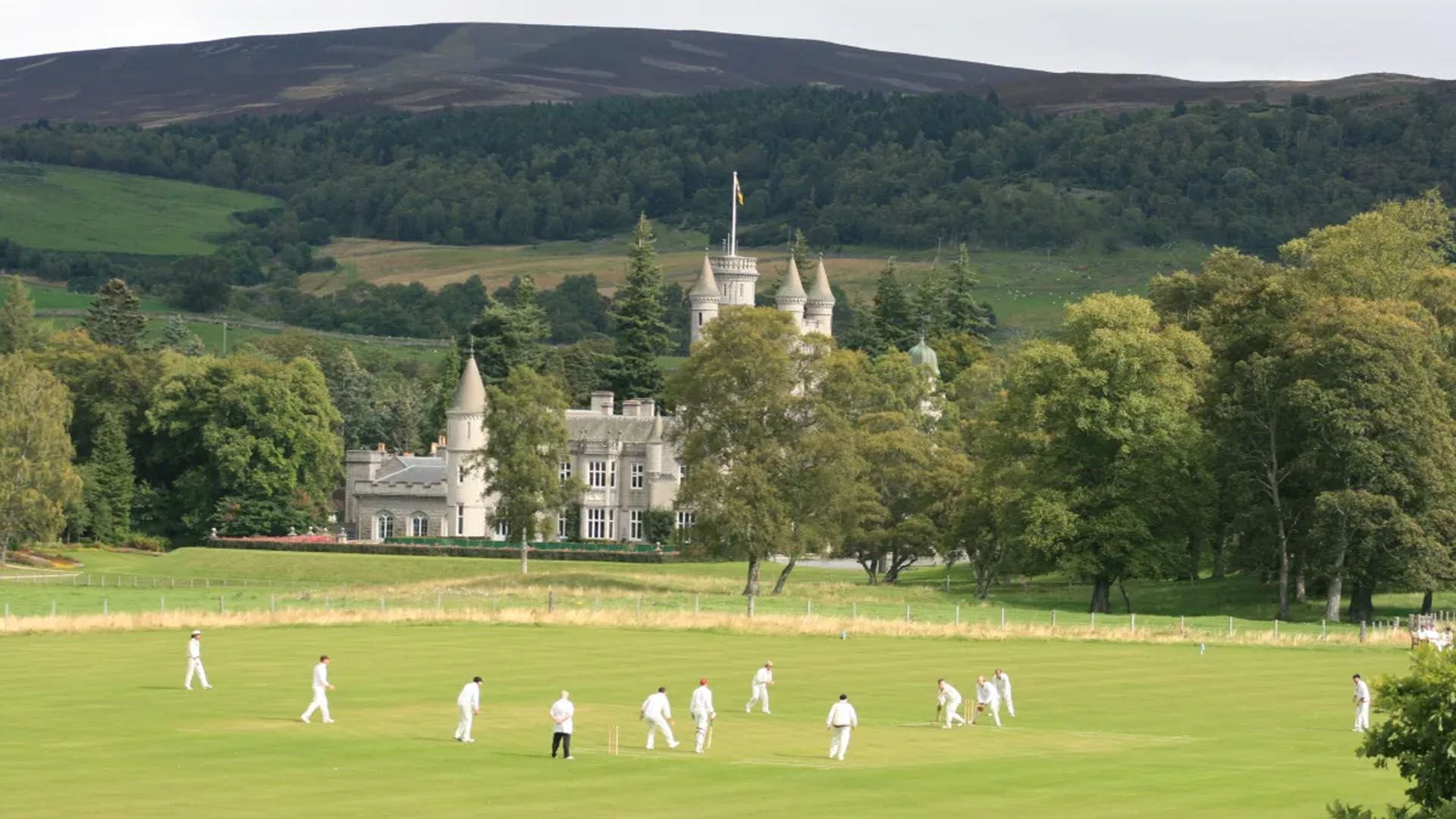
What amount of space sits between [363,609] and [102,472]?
5698 centimetres

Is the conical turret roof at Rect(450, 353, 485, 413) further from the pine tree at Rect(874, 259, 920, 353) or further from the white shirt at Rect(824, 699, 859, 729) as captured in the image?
the white shirt at Rect(824, 699, 859, 729)

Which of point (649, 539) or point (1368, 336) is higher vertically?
point (1368, 336)

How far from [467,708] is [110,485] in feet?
291

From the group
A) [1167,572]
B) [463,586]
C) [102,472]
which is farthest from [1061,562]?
[102,472]

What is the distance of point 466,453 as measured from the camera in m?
128

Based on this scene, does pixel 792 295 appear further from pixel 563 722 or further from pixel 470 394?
pixel 563 722

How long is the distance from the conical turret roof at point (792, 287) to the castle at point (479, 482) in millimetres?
15477

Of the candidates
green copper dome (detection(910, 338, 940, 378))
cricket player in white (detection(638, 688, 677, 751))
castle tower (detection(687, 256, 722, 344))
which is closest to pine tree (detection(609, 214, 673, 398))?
castle tower (detection(687, 256, 722, 344))

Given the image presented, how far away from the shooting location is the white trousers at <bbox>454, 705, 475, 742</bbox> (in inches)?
1570

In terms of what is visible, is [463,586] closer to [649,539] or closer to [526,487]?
[526,487]

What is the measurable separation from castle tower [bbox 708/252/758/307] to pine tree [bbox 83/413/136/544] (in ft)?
139

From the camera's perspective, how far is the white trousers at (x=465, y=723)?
39875 mm

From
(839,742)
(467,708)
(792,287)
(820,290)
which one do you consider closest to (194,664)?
(467,708)

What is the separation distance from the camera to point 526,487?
10494cm
